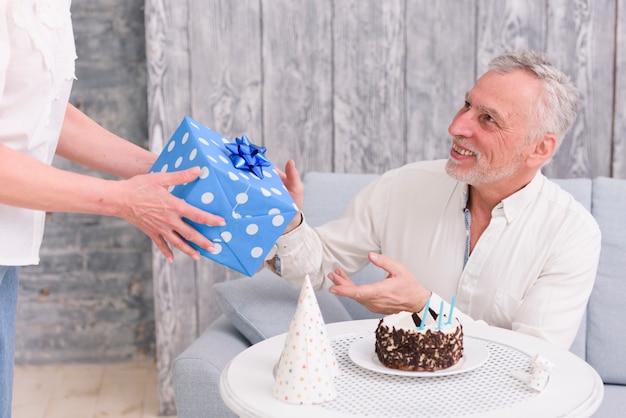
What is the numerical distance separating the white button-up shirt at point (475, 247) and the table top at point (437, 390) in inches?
14.5

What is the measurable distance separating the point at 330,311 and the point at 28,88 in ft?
3.55

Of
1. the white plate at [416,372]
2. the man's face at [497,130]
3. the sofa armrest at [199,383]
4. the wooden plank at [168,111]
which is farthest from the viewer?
the wooden plank at [168,111]

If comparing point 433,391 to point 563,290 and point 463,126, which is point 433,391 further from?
point 463,126

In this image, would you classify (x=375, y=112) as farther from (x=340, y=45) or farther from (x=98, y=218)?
(x=98, y=218)

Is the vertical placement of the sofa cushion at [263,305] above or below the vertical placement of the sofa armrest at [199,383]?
above

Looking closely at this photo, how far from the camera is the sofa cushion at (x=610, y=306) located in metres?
2.15

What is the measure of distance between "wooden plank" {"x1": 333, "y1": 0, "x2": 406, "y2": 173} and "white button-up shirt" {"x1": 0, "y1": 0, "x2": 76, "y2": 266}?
134cm

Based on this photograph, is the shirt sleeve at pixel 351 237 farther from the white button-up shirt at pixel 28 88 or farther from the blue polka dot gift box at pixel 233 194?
the white button-up shirt at pixel 28 88

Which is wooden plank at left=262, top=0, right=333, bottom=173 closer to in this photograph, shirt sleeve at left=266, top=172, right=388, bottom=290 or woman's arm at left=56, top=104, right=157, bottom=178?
shirt sleeve at left=266, top=172, right=388, bottom=290

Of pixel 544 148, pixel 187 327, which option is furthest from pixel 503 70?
pixel 187 327

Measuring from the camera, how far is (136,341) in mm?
3107

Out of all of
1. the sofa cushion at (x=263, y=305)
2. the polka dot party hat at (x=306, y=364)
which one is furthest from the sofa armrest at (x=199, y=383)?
the polka dot party hat at (x=306, y=364)

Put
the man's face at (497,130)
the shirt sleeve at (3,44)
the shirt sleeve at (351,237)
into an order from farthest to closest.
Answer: the shirt sleeve at (351,237), the man's face at (497,130), the shirt sleeve at (3,44)

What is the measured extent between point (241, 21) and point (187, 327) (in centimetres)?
101
